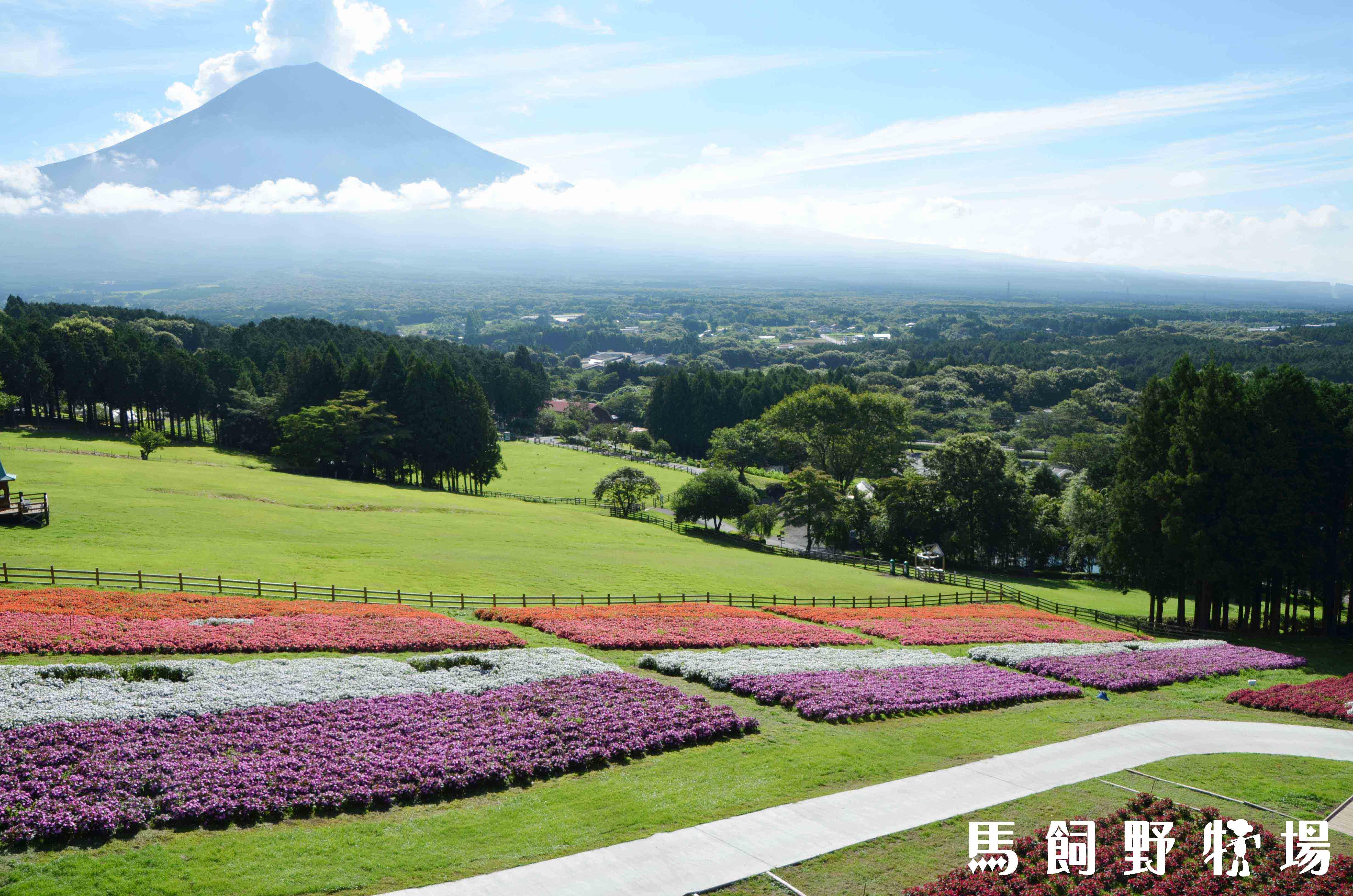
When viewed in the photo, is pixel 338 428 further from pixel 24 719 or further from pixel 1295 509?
pixel 1295 509

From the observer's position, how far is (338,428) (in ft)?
221

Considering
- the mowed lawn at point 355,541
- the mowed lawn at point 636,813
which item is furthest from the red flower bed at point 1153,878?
the mowed lawn at point 355,541

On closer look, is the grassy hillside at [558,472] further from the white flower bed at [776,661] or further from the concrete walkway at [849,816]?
the concrete walkway at [849,816]

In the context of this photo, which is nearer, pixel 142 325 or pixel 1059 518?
pixel 1059 518

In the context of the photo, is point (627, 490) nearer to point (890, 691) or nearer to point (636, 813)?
point (890, 691)

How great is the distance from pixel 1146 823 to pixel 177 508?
45.1m

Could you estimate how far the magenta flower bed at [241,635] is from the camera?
2123 centimetres

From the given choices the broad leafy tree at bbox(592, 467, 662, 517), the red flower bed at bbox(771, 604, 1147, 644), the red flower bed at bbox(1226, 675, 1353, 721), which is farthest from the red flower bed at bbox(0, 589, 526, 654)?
the broad leafy tree at bbox(592, 467, 662, 517)

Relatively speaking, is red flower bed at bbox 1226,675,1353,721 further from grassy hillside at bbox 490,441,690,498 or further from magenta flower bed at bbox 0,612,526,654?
grassy hillside at bbox 490,441,690,498

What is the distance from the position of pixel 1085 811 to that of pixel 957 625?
1986 cm

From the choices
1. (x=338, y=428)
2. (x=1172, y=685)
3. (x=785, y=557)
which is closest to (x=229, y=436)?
(x=338, y=428)

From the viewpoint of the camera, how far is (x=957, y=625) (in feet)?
113

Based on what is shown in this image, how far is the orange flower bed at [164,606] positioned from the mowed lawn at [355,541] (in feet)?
15.4

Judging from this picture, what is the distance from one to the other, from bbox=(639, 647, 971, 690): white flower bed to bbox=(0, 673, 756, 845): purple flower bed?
10.3 feet
